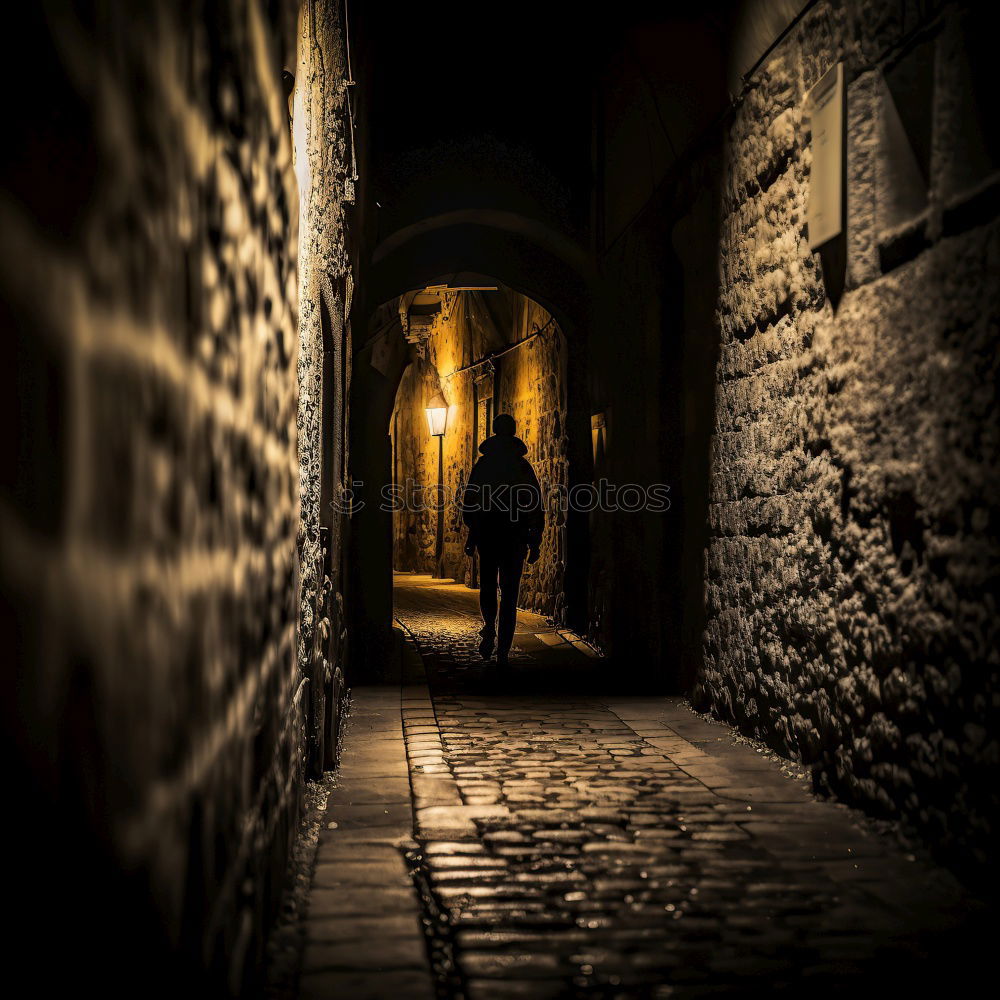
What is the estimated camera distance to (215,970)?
1.72 metres

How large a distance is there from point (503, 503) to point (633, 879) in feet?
15.7

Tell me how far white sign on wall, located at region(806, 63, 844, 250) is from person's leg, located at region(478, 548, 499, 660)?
4127 mm

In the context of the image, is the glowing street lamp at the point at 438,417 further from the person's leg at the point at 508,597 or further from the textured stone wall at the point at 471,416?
the person's leg at the point at 508,597

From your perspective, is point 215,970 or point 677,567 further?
point 677,567

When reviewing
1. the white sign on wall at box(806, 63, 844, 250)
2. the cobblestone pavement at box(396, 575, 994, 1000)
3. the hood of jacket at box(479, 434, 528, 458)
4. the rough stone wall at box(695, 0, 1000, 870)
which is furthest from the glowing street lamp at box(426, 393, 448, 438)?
the white sign on wall at box(806, 63, 844, 250)

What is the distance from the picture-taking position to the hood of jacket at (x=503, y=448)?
7.91 m

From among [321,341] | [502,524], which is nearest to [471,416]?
[502,524]

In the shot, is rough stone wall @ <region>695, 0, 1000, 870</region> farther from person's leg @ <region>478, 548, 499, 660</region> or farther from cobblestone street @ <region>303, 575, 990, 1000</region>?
person's leg @ <region>478, 548, 499, 660</region>

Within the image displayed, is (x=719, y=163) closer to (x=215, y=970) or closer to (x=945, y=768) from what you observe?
(x=945, y=768)

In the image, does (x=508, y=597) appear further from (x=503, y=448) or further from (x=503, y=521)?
(x=503, y=448)

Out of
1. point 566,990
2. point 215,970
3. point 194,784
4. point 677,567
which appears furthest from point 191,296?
point 677,567

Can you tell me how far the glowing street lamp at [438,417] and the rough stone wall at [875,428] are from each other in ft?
40.8

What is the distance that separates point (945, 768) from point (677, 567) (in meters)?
3.49

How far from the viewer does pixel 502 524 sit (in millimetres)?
7723
